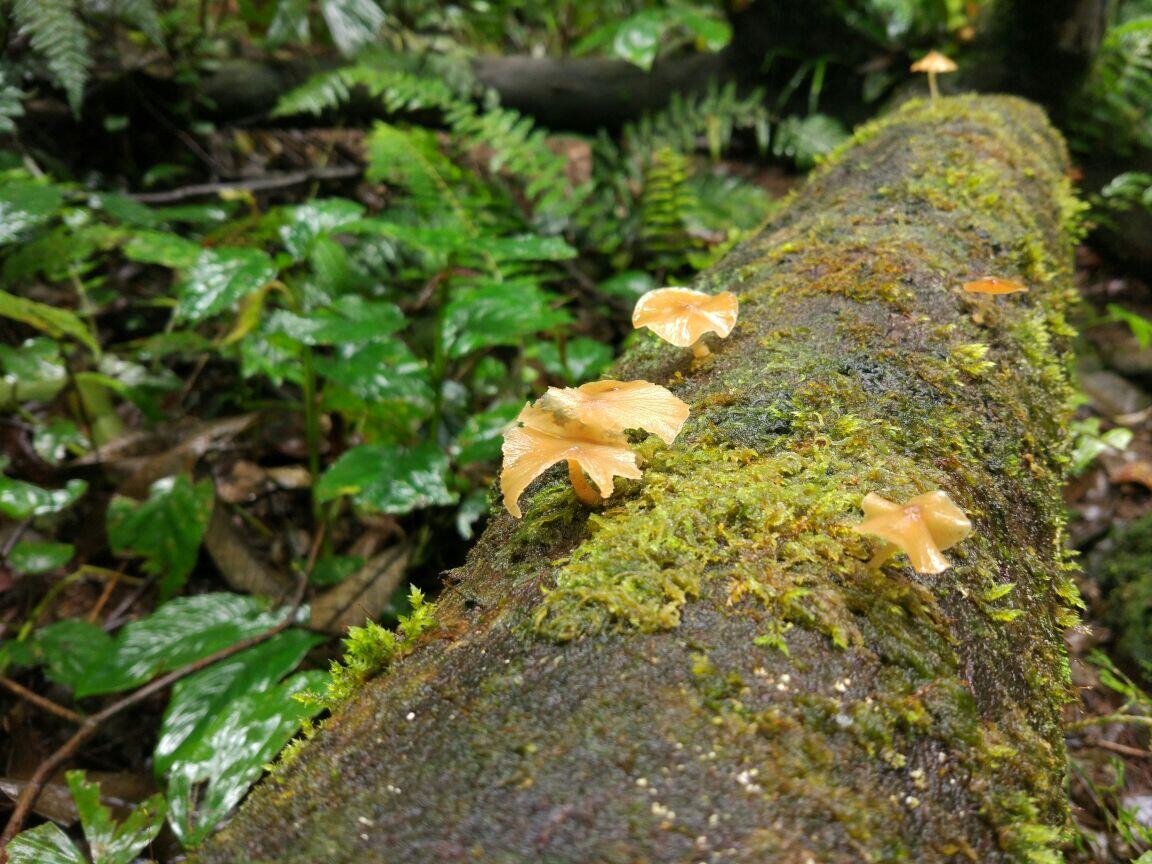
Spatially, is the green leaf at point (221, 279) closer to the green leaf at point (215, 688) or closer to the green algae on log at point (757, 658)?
the green leaf at point (215, 688)

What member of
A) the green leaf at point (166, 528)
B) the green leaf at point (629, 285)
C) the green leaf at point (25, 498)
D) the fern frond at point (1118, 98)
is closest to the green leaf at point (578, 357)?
the green leaf at point (629, 285)

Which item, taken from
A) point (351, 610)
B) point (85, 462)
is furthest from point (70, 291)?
point (351, 610)

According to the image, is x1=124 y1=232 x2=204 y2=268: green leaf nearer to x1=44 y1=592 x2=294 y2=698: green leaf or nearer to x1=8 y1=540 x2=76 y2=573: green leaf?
x1=8 y1=540 x2=76 y2=573: green leaf

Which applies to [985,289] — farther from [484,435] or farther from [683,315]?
[484,435]

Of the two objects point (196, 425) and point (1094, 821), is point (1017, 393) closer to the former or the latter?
point (1094, 821)

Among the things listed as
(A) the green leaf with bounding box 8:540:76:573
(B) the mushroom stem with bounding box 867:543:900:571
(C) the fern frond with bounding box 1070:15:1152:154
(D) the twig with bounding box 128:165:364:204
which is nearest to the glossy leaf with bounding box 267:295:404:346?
(A) the green leaf with bounding box 8:540:76:573
